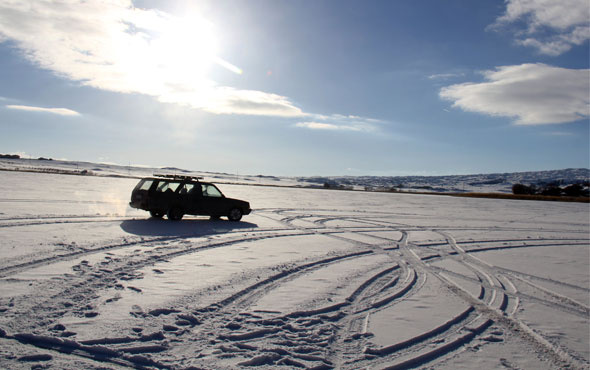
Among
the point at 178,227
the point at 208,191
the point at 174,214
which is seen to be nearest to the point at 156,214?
the point at 174,214

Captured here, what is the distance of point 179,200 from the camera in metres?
16.2

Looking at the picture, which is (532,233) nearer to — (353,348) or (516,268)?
(516,268)

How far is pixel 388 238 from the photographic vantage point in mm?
13641

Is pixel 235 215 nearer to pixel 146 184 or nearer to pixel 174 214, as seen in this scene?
pixel 174 214

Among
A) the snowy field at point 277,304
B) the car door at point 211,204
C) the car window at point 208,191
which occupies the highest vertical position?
the car window at point 208,191

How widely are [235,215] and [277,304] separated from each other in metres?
11.7

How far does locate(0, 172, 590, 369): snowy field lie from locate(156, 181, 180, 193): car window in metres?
4.35

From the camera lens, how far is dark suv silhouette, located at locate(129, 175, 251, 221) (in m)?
15.8

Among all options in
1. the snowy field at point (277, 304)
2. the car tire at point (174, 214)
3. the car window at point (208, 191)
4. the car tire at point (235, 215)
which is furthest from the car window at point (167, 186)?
the snowy field at point (277, 304)

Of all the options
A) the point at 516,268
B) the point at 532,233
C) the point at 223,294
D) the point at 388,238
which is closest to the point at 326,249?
the point at 388,238

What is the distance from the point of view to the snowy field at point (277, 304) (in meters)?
4.25

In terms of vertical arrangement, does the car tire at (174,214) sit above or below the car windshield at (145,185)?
below

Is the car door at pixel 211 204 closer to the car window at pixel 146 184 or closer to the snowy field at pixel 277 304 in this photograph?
the car window at pixel 146 184

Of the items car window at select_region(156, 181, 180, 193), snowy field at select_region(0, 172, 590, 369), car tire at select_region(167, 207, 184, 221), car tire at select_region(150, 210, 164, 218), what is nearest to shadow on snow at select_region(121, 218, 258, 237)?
car tire at select_region(167, 207, 184, 221)
